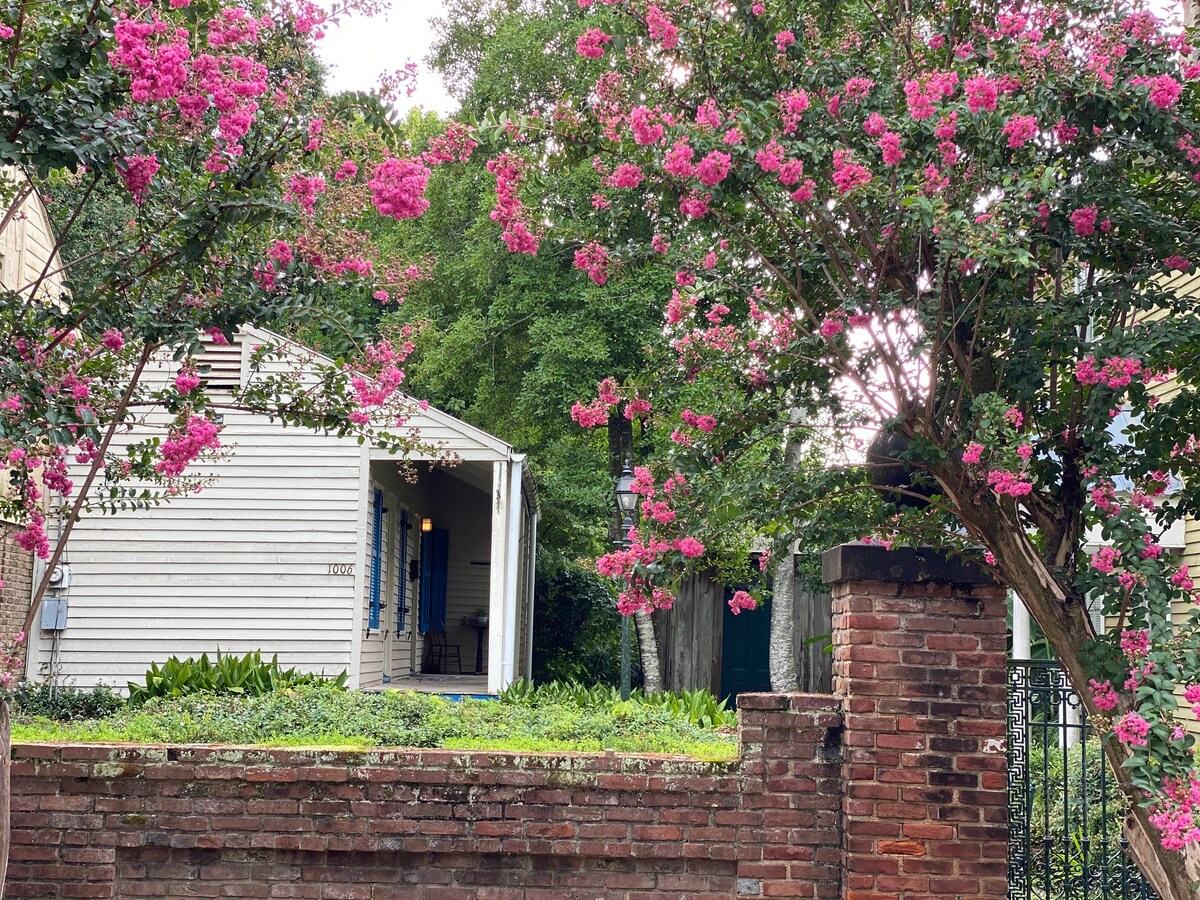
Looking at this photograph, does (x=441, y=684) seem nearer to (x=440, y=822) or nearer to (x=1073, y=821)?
(x=1073, y=821)

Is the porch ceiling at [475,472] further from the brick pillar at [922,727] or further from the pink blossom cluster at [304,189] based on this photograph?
the brick pillar at [922,727]

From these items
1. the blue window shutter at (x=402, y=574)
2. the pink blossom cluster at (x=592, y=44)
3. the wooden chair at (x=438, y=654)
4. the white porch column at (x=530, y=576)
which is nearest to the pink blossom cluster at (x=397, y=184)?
the pink blossom cluster at (x=592, y=44)

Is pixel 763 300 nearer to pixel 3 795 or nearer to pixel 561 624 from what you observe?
pixel 3 795

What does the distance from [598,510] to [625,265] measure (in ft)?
48.6

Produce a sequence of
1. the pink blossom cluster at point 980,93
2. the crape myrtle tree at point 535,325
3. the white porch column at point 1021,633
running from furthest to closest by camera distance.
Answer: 1. the crape myrtle tree at point 535,325
2. the white porch column at point 1021,633
3. the pink blossom cluster at point 980,93

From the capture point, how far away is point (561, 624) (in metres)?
20.8

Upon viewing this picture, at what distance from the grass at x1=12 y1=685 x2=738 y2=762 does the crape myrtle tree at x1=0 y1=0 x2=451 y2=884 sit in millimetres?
1096

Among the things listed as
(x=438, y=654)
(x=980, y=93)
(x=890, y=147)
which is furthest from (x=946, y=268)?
(x=438, y=654)

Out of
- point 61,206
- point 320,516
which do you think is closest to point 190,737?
point 61,206

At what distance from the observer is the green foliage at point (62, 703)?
9.21m

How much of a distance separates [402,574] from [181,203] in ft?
36.6

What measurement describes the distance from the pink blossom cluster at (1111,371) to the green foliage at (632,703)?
11.5 ft

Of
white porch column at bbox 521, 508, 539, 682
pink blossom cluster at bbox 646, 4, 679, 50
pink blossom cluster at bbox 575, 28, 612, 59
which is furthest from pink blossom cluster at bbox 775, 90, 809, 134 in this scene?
white porch column at bbox 521, 508, 539, 682

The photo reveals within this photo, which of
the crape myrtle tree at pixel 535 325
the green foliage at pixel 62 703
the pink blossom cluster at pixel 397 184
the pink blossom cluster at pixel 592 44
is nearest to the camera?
the pink blossom cluster at pixel 592 44
